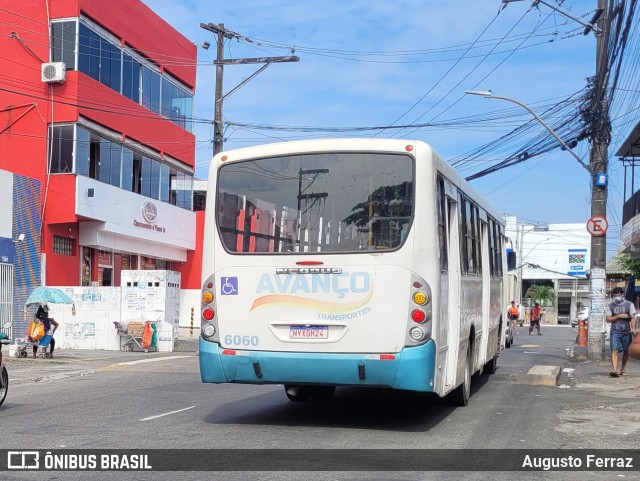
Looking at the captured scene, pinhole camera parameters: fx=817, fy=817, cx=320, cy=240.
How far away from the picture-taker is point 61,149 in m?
28.0

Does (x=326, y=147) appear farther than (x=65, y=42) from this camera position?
No

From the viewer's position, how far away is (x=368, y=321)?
30.0 ft

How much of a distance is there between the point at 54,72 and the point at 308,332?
2096 centimetres

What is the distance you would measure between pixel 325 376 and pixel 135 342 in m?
17.0

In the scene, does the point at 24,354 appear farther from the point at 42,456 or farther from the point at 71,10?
the point at 42,456

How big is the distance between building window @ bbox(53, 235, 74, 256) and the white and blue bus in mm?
19510

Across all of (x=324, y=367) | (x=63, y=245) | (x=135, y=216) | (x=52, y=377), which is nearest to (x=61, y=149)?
(x=63, y=245)

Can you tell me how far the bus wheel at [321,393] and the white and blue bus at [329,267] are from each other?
8.70 ft

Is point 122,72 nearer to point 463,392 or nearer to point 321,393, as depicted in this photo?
point 321,393

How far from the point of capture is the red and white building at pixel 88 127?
27656 mm

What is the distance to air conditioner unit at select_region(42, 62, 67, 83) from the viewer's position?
27.1 meters

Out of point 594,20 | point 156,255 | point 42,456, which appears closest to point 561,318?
point 156,255

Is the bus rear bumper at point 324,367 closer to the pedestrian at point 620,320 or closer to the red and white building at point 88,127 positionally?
the pedestrian at point 620,320

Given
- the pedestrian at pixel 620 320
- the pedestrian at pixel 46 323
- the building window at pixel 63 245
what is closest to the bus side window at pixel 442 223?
the pedestrian at pixel 620 320
